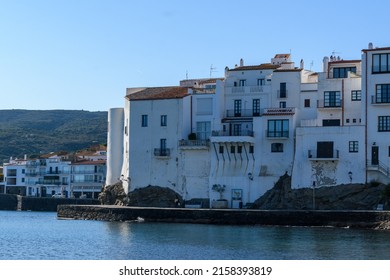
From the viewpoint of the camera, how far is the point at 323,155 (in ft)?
201

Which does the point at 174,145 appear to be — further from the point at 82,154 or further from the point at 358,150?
the point at 82,154

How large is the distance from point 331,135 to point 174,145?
11183mm

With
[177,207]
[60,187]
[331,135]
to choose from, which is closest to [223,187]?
[177,207]

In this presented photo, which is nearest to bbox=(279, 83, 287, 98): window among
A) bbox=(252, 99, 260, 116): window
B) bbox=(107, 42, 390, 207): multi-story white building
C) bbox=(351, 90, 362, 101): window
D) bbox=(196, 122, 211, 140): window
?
bbox=(107, 42, 390, 207): multi-story white building

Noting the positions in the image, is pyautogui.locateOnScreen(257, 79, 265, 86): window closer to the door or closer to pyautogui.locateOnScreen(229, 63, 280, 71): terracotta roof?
pyautogui.locateOnScreen(229, 63, 280, 71): terracotta roof

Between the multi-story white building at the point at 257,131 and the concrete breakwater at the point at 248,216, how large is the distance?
4096 millimetres

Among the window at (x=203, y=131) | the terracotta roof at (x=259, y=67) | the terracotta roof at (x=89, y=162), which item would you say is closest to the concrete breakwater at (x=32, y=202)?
the terracotta roof at (x=89, y=162)

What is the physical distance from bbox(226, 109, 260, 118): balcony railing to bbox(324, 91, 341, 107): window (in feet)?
15.9

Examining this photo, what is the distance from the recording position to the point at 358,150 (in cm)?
6056

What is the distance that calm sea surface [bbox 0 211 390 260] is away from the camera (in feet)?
137

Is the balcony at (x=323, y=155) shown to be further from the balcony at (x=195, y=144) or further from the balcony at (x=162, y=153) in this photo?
the balcony at (x=162, y=153)

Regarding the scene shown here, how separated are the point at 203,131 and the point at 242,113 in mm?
2801

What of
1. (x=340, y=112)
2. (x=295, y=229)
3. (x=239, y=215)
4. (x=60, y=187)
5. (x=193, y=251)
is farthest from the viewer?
(x=60, y=187)

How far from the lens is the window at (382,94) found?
197 ft
